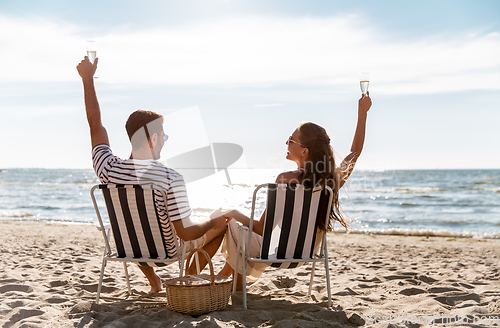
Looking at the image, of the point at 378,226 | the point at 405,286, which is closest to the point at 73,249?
the point at 405,286

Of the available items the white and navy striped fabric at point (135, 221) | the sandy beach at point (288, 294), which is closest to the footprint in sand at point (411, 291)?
the sandy beach at point (288, 294)

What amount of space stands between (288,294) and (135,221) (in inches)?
60.7

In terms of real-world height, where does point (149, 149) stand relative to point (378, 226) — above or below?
above

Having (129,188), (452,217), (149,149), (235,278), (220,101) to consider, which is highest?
(220,101)

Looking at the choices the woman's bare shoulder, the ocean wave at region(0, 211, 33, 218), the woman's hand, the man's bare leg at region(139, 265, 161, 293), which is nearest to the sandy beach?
the man's bare leg at region(139, 265, 161, 293)

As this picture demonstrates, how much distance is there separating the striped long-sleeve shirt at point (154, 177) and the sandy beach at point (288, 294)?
2.13ft

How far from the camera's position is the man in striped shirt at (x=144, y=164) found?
290cm

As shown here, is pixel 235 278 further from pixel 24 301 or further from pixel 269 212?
pixel 24 301

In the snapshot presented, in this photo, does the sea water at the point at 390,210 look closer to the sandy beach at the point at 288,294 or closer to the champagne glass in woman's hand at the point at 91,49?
the sandy beach at the point at 288,294

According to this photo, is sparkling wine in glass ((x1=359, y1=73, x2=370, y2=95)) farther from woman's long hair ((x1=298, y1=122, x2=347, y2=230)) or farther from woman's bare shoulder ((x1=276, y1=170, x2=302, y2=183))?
woman's bare shoulder ((x1=276, y1=170, x2=302, y2=183))

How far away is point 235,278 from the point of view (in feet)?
11.3

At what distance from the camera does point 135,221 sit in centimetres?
303

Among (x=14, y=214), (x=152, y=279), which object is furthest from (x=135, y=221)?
(x=14, y=214)

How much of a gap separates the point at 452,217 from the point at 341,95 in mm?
5318
